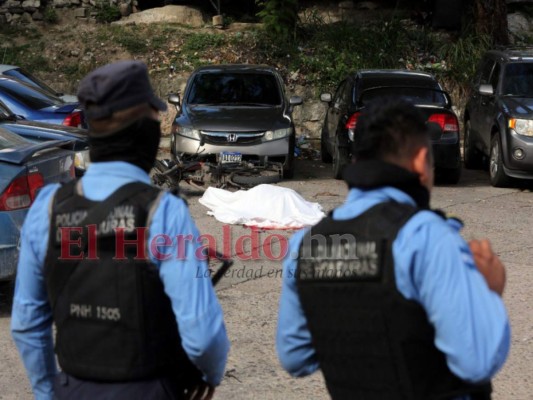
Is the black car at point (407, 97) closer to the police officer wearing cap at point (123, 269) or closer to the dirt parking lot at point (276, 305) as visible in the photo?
the dirt parking lot at point (276, 305)

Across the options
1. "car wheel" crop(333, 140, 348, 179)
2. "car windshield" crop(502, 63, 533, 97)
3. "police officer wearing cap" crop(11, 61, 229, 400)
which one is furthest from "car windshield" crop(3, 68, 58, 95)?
"police officer wearing cap" crop(11, 61, 229, 400)

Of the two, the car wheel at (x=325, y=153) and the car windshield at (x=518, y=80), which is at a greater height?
the car windshield at (x=518, y=80)

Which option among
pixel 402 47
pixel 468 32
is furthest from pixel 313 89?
pixel 468 32

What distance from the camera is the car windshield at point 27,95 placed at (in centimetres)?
1341

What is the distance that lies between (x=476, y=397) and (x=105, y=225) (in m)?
1.13

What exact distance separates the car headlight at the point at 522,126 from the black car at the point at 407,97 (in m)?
0.83

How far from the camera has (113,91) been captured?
2693mm

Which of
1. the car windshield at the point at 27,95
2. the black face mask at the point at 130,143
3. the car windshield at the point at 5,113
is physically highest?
the black face mask at the point at 130,143

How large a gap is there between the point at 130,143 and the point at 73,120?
1080 cm

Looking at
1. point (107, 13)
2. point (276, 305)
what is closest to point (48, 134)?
point (276, 305)

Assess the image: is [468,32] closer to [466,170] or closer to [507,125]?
[466,170]

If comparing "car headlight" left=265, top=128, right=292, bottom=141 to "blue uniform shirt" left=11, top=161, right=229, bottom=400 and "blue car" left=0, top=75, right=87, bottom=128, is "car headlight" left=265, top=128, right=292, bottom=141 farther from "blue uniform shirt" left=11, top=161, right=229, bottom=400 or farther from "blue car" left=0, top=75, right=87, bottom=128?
"blue uniform shirt" left=11, top=161, right=229, bottom=400

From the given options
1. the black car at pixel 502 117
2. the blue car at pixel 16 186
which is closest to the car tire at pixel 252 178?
the black car at pixel 502 117

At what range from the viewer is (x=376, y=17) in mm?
21484
